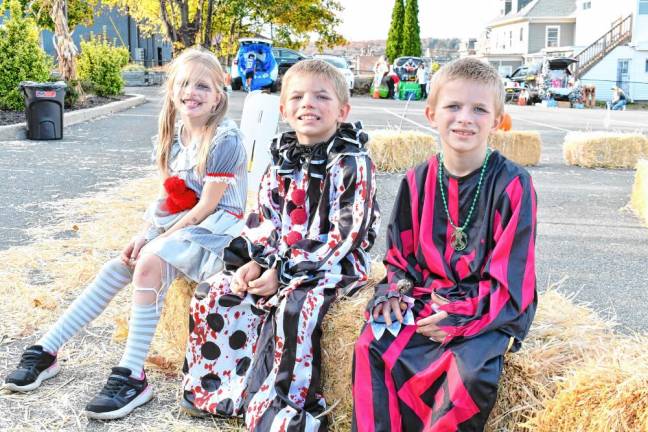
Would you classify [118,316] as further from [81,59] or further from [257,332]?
[81,59]

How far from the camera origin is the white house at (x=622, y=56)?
40969 mm

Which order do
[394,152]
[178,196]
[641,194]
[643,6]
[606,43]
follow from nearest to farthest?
1. [178,196]
2. [641,194]
3. [394,152]
4. [643,6]
5. [606,43]

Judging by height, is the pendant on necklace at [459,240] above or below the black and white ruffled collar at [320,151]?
below

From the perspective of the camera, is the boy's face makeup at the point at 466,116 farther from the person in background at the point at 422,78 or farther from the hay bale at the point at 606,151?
the person in background at the point at 422,78

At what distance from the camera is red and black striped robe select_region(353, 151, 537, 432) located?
2.11 metres

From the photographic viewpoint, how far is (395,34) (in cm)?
4600

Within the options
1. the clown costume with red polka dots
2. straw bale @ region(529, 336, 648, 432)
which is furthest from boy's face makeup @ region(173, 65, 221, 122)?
straw bale @ region(529, 336, 648, 432)

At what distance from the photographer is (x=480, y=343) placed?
2.17 metres

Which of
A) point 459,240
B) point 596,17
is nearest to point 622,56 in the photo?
point 596,17

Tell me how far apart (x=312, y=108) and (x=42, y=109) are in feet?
33.1

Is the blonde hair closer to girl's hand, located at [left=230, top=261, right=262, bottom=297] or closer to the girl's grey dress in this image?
the girl's grey dress

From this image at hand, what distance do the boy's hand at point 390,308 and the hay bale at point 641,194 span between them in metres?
4.91

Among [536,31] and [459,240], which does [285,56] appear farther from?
[459,240]

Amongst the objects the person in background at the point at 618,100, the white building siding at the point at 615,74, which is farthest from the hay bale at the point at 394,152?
the white building siding at the point at 615,74
